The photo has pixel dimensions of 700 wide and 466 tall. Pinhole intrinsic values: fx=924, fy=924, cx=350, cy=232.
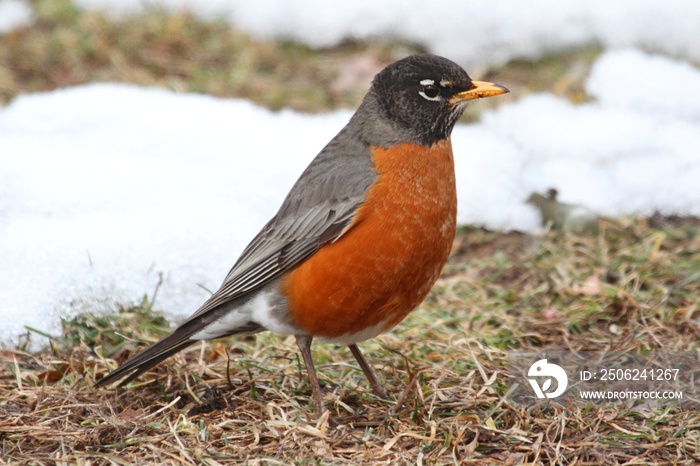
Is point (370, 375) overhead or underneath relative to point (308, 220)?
underneath

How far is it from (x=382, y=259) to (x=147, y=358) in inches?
47.3

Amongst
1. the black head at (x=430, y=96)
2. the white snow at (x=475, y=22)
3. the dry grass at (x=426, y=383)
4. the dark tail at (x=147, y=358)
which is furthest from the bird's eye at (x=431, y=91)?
the white snow at (x=475, y=22)

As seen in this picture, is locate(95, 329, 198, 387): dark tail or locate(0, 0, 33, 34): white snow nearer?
locate(95, 329, 198, 387): dark tail

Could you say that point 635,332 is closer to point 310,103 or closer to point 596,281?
point 596,281

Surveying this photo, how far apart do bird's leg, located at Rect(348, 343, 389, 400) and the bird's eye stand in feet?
4.22

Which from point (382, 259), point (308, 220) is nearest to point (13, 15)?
point (308, 220)

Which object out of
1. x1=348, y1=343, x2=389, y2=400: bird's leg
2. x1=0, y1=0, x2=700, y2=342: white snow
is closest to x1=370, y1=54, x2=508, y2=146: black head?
x1=348, y1=343, x2=389, y2=400: bird's leg

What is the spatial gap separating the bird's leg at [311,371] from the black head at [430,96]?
1.11m

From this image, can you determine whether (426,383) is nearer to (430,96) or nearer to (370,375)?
(370,375)

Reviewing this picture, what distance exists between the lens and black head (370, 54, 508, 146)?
179 inches

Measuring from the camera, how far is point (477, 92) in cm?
454

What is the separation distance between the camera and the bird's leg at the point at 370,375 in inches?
172

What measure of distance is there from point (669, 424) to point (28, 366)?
10.1 ft

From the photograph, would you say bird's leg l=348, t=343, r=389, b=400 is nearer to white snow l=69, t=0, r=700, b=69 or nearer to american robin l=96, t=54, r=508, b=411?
american robin l=96, t=54, r=508, b=411
